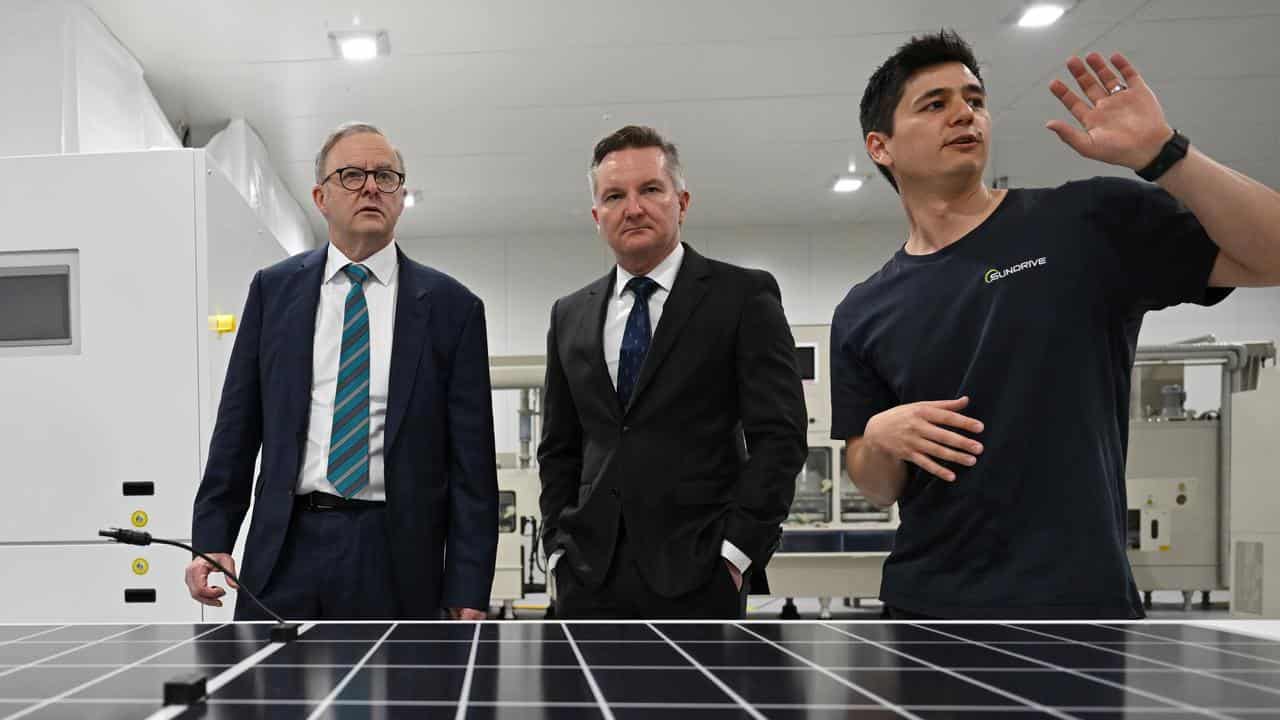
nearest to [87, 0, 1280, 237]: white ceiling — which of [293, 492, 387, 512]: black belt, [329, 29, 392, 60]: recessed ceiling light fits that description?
[329, 29, 392, 60]: recessed ceiling light

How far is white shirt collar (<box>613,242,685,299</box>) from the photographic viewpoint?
211cm

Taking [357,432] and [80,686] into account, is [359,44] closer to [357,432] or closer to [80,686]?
[357,432]

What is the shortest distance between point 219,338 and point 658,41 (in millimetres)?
3418

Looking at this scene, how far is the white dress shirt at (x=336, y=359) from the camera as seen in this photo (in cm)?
191

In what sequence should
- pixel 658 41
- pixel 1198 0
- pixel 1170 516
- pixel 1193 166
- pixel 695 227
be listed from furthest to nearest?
pixel 695 227, pixel 1170 516, pixel 658 41, pixel 1198 0, pixel 1193 166

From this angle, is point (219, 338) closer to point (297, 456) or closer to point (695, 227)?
point (297, 456)

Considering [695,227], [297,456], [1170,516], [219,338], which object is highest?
[695,227]

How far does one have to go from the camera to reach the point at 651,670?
0.88 m

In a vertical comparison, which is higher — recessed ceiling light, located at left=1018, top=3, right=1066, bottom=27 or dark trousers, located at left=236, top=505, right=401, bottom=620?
recessed ceiling light, located at left=1018, top=3, right=1066, bottom=27

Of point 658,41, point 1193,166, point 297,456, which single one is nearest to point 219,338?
point 297,456

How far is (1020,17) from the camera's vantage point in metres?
5.01

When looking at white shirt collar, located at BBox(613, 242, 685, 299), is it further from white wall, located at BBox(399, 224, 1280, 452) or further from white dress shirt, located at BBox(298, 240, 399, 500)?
white wall, located at BBox(399, 224, 1280, 452)

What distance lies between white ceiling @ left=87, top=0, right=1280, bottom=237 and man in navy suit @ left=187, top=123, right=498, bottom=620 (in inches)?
123

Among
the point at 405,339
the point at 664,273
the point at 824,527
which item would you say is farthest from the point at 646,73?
the point at 405,339
